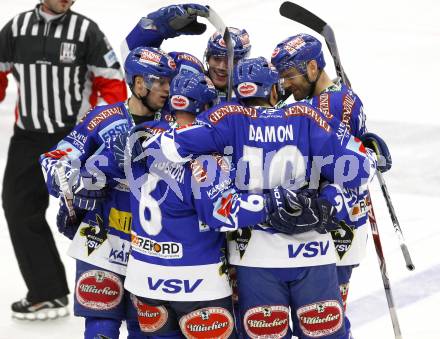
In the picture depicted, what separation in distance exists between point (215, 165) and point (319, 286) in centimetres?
65

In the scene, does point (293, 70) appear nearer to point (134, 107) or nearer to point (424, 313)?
point (134, 107)

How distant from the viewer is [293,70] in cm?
518

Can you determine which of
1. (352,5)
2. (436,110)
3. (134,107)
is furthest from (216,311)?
(352,5)

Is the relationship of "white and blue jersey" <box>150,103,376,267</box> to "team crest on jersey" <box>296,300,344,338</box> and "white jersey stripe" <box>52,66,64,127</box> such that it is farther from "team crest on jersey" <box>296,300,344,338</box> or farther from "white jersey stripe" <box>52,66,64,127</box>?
"white jersey stripe" <box>52,66,64,127</box>

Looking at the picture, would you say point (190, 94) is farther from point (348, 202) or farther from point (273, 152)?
point (348, 202)

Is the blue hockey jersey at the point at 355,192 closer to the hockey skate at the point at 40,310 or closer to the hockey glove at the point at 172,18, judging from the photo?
the hockey glove at the point at 172,18

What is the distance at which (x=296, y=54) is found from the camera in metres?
5.14

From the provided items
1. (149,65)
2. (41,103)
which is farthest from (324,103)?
(41,103)

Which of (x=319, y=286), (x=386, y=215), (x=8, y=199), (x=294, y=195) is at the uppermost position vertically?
(x=294, y=195)

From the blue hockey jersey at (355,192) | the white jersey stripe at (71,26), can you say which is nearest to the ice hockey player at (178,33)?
the blue hockey jersey at (355,192)

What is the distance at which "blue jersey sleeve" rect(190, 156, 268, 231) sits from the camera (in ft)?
14.6

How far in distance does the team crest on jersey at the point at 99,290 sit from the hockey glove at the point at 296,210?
0.91 metres

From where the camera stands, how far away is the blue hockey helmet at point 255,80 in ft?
15.1

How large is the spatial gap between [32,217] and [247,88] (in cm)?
224
